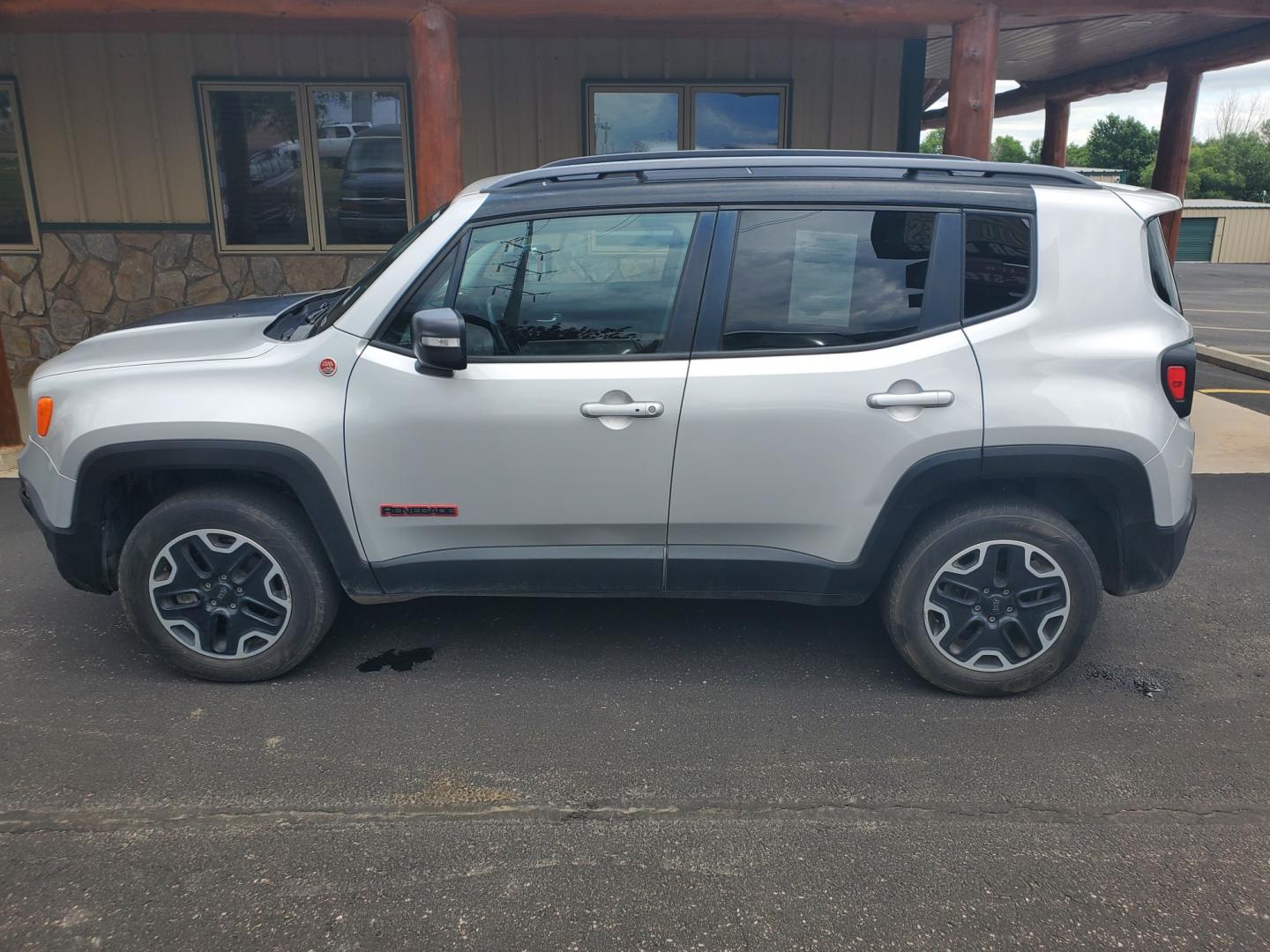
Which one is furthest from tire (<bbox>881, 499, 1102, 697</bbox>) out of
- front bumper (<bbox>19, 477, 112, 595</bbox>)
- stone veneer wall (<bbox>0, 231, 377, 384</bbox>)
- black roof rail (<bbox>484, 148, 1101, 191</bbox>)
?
stone veneer wall (<bbox>0, 231, 377, 384</bbox>)

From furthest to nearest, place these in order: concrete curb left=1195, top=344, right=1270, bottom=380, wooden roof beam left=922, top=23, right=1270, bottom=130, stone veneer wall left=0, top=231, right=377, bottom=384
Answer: concrete curb left=1195, top=344, right=1270, bottom=380
wooden roof beam left=922, top=23, right=1270, bottom=130
stone veneer wall left=0, top=231, right=377, bottom=384

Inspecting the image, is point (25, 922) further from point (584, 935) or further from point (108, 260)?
point (108, 260)

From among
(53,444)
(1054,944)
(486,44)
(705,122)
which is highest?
(486,44)

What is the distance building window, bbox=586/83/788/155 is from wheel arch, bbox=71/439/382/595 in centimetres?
671

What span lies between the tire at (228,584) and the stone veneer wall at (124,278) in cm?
649

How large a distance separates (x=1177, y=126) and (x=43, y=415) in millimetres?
11599

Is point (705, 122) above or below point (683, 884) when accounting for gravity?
above

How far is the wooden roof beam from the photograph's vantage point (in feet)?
31.7

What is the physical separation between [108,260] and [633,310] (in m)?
8.10

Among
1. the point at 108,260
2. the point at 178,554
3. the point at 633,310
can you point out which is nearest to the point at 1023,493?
the point at 633,310

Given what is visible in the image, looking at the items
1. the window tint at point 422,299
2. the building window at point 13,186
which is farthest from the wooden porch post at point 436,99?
the building window at point 13,186

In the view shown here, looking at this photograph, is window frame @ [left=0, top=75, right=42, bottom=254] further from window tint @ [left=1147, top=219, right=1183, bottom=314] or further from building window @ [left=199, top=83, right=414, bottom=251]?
window tint @ [left=1147, top=219, right=1183, bottom=314]

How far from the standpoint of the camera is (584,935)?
248 cm

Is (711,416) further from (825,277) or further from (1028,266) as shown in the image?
(1028,266)
